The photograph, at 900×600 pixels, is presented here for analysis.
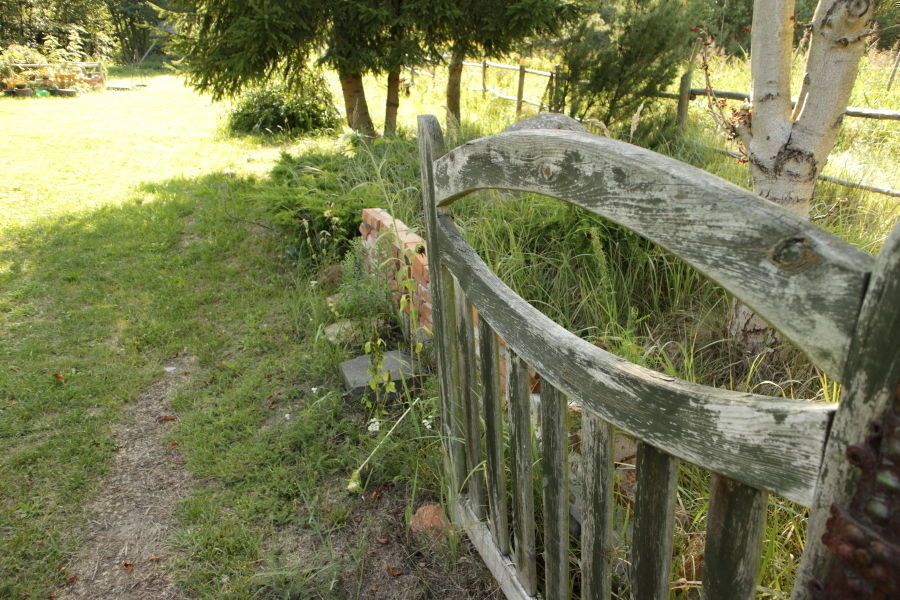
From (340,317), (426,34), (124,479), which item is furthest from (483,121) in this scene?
(124,479)

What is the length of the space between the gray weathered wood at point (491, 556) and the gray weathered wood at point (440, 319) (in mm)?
A: 89

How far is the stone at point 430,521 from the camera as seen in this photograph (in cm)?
242

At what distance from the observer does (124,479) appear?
294 centimetres

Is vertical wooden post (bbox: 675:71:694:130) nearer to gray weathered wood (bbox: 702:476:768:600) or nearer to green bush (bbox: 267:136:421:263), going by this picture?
green bush (bbox: 267:136:421:263)

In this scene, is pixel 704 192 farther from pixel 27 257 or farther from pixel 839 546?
pixel 27 257

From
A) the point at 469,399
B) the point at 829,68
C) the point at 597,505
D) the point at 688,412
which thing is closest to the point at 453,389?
the point at 469,399

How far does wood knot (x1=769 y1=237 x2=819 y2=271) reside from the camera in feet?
2.56

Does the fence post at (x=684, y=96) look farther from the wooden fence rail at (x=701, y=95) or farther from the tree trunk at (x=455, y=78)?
the tree trunk at (x=455, y=78)

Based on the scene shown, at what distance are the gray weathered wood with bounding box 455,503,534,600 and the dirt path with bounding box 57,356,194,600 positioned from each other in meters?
1.10

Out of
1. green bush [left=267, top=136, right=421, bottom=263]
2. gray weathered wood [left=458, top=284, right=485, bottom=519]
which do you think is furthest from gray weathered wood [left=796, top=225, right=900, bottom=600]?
green bush [left=267, top=136, right=421, bottom=263]

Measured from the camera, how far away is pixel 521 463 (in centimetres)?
173

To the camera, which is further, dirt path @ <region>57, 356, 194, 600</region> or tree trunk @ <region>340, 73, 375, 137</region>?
tree trunk @ <region>340, 73, 375, 137</region>

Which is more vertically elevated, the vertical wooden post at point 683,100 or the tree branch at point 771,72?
the tree branch at point 771,72

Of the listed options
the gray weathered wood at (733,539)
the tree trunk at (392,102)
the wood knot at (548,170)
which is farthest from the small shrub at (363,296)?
the tree trunk at (392,102)
